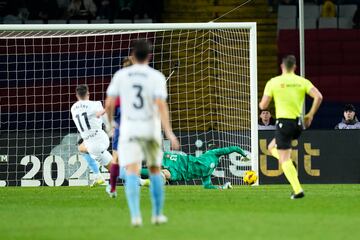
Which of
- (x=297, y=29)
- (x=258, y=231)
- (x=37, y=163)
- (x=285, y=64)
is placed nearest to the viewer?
(x=258, y=231)

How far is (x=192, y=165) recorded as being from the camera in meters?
22.1

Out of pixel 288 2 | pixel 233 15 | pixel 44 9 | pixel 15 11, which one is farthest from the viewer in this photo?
pixel 288 2

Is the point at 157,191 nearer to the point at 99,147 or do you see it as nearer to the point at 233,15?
the point at 99,147

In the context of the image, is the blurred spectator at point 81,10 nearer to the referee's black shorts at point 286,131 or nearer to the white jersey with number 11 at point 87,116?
the white jersey with number 11 at point 87,116

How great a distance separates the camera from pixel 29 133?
24.9 meters

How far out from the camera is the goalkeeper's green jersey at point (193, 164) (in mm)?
21953

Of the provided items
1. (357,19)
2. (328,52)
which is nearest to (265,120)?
(328,52)

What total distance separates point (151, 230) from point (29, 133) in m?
12.3

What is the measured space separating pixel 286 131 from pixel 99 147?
507cm

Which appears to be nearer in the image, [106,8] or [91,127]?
[91,127]

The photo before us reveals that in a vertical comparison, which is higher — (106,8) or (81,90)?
(106,8)

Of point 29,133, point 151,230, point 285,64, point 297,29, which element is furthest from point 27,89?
point 151,230

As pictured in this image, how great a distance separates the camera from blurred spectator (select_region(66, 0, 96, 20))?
30.2 metres

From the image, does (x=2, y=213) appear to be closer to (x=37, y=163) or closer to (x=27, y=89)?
(x=37, y=163)
